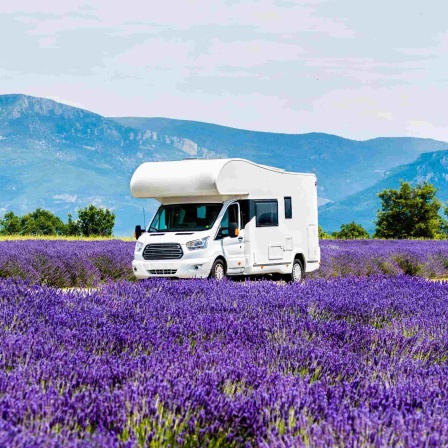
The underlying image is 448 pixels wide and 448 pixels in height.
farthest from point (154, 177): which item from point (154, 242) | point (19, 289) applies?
point (19, 289)

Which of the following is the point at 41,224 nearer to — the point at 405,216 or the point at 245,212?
the point at 405,216

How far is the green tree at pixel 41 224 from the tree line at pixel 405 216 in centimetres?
1772

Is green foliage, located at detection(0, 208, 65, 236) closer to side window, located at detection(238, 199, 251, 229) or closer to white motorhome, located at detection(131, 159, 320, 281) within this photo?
white motorhome, located at detection(131, 159, 320, 281)

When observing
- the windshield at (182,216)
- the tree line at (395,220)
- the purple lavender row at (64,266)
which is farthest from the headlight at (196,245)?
the tree line at (395,220)

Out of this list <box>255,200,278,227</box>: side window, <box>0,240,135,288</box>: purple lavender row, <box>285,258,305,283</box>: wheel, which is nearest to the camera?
<box>0,240,135,288</box>: purple lavender row

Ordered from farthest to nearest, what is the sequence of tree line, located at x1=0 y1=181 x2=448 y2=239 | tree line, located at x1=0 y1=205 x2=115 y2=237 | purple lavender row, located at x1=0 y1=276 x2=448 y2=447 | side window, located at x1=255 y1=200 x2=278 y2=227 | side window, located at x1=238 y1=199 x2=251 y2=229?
tree line, located at x1=0 y1=181 x2=448 y2=239 < tree line, located at x1=0 y1=205 x2=115 y2=237 < side window, located at x1=255 y1=200 x2=278 y2=227 < side window, located at x1=238 y1=199 x2=251 y2=229 < purple lavender row, located at x1=0 y1=276 x2=448 y2=447

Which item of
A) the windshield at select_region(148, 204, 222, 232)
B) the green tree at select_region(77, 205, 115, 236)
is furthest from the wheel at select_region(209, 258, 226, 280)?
the green tree at select_region(77, 205, 115, 236)

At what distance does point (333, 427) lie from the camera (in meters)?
3.31

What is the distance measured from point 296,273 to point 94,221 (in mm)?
26884

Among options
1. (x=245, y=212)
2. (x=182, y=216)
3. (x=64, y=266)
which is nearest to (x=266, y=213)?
(x=245, y=212)

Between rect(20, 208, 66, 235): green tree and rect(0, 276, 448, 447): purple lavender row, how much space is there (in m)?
45.1

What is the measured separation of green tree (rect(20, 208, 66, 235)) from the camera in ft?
170

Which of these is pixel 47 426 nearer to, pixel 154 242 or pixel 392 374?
pixel 392 374

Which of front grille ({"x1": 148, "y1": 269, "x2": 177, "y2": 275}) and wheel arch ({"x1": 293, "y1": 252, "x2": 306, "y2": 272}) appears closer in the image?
front grille ({"x1": 148, "y1": 269, "x2": 177, "y2": 275})
